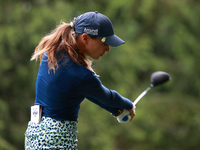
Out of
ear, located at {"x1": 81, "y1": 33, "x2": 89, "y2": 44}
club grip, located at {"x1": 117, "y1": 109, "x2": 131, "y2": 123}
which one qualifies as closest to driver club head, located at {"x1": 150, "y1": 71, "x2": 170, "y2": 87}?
club grip, located at {"x1": 117, "y1": 109, "x2": 131, "y2": 123}

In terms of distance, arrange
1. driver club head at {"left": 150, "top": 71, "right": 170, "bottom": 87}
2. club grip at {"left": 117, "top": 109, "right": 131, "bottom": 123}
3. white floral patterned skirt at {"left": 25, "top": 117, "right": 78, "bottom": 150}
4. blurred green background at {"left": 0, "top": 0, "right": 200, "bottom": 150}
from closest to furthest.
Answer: white floral patterned skirt at {"left": 25, "top": 117, "right": 78, "bottom": 150}
club grip at {"left": 117, "top": 109, "right": 131, "bottom": 123}
driver club head at {"left": 150, "top": 71, "right": 170, "bottom": 87}
blurred green background at {"left": 0, "top": 0, "right": 200, "bottom": 150}

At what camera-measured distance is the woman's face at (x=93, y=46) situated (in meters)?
2.46

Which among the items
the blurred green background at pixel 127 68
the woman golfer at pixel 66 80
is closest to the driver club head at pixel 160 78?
the woman golfer at pixel 66 80

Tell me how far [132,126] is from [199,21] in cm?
279

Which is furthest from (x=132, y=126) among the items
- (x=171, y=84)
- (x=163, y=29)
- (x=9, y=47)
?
(x=9, y=47)

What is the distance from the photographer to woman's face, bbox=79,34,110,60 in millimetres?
2457

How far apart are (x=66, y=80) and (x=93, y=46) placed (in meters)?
0.29

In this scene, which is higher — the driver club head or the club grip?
the driver club head

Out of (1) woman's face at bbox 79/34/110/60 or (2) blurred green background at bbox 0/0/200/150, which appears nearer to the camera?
(1) woman's face at bbox 79/34/110/60

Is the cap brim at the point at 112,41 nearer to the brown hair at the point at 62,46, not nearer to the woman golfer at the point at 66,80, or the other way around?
the woman golfer at the point at 66,80

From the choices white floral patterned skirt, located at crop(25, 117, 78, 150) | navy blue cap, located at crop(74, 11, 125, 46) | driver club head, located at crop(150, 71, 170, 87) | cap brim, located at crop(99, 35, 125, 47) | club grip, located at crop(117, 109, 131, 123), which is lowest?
white floral patterned skirt, located at crop(25, 117, 78, 150)

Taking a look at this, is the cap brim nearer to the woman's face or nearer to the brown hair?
the woman's face

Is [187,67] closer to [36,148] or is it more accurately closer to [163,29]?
[163,29]

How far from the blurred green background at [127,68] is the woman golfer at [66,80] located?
3.38m
